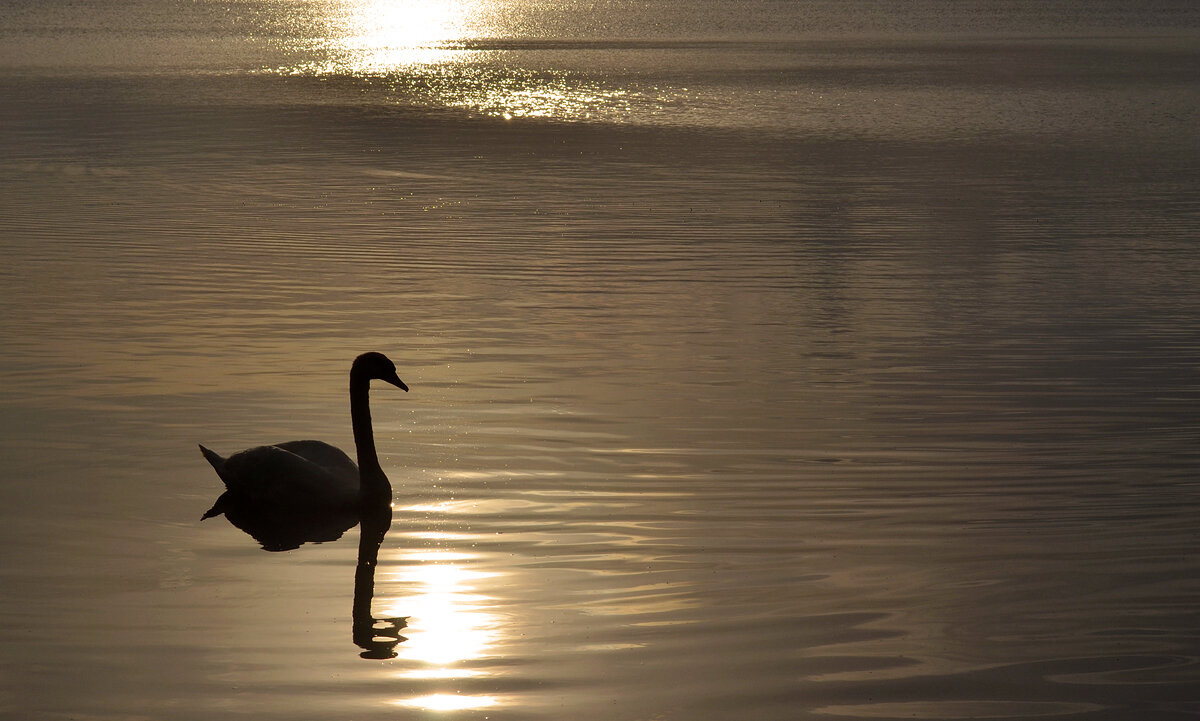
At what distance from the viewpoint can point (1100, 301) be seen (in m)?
12.4

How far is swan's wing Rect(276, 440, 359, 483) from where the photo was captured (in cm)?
770

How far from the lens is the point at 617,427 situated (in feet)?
28.7

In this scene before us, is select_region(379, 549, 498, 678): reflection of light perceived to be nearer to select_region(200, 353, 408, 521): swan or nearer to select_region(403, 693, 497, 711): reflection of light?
select_region(403, 693, 497, 711): reflection of light

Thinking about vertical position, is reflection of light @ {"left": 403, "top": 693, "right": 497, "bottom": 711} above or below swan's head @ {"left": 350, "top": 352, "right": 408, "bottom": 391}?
below

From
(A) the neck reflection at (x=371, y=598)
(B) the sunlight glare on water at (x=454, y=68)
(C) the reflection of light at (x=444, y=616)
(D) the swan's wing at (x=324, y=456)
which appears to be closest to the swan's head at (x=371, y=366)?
(D) the swan's wing at (x=324, y=456)

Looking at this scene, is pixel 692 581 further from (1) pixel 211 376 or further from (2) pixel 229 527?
(1) pixel 211 376

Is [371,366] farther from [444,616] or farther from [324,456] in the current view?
[444,616]

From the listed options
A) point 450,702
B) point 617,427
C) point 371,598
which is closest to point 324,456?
point 371,598

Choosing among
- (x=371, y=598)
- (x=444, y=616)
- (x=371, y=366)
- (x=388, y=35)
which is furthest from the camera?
(x=388, y=35)

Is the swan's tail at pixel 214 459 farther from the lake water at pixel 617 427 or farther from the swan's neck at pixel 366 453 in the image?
the swan's neck at pixel 366 453

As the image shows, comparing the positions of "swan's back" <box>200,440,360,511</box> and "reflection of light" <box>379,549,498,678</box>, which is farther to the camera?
"swan's back" <box>200,440,360,511</box>

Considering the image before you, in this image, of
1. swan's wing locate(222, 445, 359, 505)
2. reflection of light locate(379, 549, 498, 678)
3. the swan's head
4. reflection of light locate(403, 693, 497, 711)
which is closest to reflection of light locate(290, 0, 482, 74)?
the swan's head

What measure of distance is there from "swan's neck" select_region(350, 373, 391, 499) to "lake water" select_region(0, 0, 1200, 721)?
189 mm

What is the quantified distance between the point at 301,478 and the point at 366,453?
318 mm
